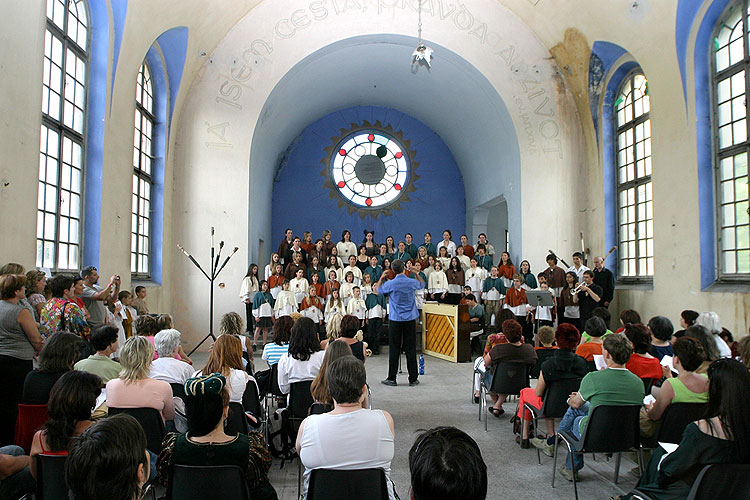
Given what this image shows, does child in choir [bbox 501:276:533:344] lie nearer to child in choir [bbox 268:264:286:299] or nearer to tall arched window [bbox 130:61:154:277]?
child in choir [bbox 268:264:286:299]

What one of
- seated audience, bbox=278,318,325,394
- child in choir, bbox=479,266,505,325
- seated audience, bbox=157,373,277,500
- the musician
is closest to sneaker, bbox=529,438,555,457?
seated audience, bbox=278,318,325,394

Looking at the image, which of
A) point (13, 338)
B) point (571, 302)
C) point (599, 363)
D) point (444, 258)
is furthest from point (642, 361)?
point (444, 258)

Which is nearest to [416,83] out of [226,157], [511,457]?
[226,157]

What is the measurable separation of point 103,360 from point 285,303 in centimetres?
801

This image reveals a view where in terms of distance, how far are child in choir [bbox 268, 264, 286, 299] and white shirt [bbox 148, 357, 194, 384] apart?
822cm

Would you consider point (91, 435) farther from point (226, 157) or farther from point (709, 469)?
point (226, 157)

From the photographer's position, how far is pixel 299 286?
12625 mm

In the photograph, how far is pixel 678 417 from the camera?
3.69m

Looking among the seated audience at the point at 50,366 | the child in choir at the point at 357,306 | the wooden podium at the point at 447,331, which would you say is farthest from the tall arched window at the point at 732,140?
the seated audience at the point at 50,366

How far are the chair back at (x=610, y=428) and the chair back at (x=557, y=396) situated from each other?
29.6 inches

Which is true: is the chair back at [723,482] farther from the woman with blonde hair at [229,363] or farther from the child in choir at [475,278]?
the child in choir at [475,278]

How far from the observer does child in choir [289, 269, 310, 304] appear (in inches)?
492

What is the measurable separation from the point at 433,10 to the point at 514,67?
2.15 meters

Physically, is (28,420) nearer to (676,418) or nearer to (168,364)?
(168,364)
